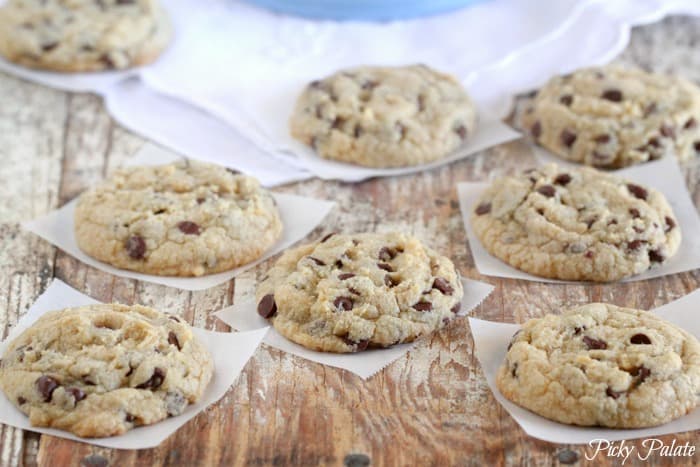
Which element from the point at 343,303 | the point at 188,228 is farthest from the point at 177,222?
the point at 343,303

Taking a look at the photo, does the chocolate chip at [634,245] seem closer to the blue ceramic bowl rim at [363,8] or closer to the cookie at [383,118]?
the cookie at [383,118]

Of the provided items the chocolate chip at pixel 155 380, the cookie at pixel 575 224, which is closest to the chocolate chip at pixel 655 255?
the cookie at pixel 575 224

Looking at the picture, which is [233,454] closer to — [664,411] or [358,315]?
[358,315]

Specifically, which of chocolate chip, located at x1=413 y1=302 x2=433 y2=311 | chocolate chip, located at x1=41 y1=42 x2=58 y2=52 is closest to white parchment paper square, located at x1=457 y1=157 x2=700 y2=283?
chocolate chip, located at x1=413 y1=302 x2=433 y2=311

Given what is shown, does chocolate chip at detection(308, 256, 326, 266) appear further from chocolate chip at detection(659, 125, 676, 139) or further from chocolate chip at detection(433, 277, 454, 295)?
chocolate chip at detection(659, 125, 676, 139)

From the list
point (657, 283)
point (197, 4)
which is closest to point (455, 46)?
point (197, 4)
